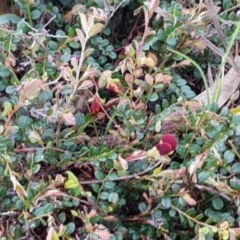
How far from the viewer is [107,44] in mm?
1436

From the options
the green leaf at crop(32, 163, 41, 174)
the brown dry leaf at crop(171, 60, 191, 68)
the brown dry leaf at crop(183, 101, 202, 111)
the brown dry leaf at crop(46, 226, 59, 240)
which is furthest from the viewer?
the brown dry leaf at crop(171, 60, 191, 68)

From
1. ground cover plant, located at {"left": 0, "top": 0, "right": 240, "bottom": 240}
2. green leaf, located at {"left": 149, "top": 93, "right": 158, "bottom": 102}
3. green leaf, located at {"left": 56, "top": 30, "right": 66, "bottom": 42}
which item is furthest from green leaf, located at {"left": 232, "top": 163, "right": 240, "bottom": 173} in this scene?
green leaf, located at {"left": 56, "top": 30, "right": 66, "bottom": 42}

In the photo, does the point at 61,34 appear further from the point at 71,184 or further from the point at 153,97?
the point at 71,184

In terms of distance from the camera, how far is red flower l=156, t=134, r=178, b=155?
1.16 m

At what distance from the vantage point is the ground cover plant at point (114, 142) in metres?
1.14

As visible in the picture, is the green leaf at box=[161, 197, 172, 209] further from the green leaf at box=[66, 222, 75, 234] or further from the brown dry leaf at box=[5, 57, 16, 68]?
the brown dry leaf at box=[5, 57, 16, 68]

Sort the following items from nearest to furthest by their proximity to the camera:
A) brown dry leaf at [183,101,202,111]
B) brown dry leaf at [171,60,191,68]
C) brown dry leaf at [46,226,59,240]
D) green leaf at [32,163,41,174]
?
brown dry leaf at [46,226,59,240] < green leaf at [32,163,41,174] < brown dry leaf at [183,101,202,111] < brown dry leaf at [171,60,191,68]

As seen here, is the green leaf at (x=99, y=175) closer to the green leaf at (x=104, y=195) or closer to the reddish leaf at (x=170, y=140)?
the green leaf at (x=104, y=195)

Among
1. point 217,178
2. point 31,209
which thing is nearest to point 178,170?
point 217,178

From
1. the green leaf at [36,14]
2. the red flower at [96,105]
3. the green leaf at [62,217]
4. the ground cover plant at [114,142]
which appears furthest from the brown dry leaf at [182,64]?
the green leaf at [62,217]

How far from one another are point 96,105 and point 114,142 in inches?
3.4

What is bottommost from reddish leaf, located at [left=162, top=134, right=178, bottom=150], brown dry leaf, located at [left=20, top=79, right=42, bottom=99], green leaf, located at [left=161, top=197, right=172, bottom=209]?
green leaf, located at [left=161, top=197, right=172, bottom=209]

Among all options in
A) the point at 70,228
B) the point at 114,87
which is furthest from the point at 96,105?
the point at 70,228

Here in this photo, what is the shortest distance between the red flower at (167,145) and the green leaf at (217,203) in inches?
5.2
